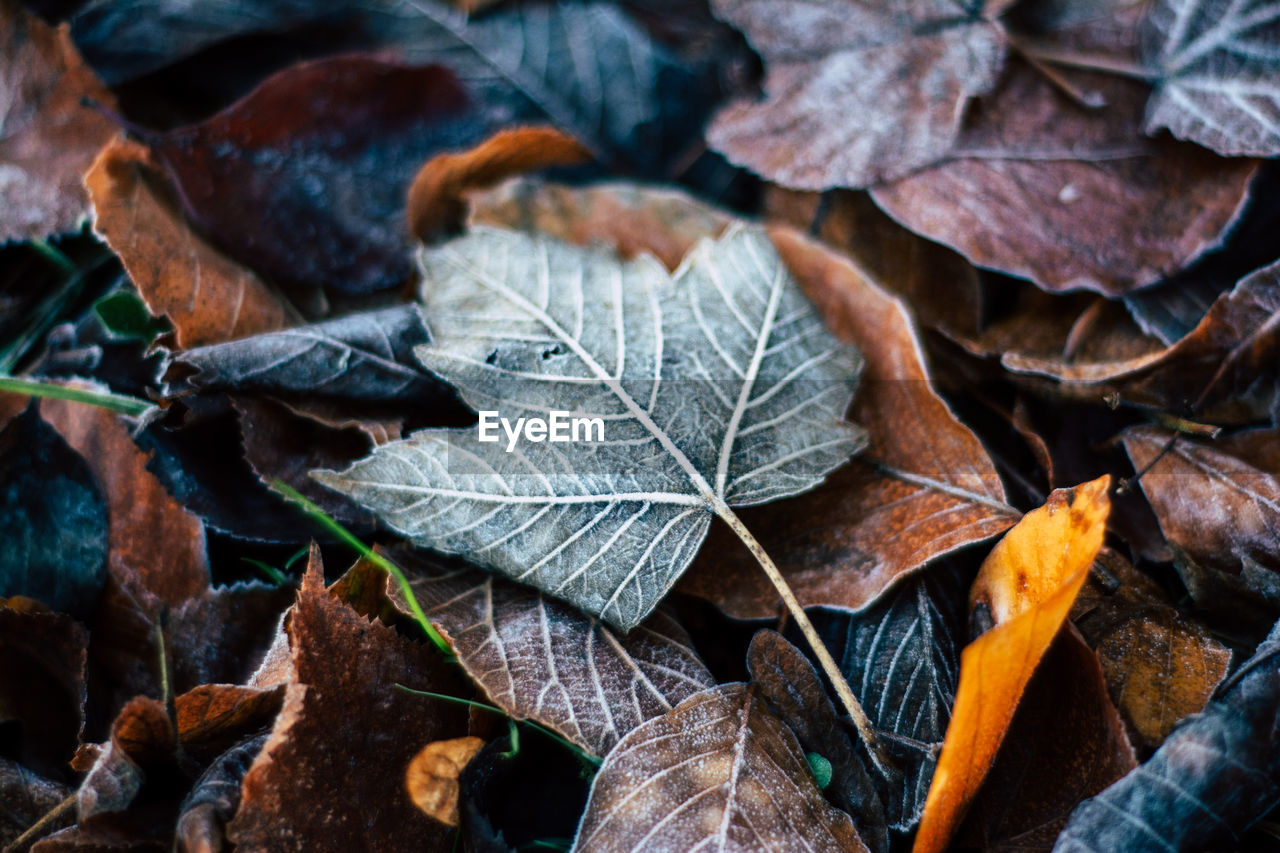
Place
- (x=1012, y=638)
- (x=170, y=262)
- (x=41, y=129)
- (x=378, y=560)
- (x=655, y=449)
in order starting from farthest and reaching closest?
(x=41, y=129)
(x=170, y=262)
(x=655, y=449)
(x=378, y=560)
(x=1012, y=638)

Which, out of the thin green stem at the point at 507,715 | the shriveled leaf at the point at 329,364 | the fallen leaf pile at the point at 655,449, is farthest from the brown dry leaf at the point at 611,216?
the thin green stem at the point at 507,715

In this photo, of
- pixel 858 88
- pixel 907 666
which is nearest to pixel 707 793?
pixel 907 666

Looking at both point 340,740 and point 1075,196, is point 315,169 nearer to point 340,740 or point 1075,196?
point 340,740

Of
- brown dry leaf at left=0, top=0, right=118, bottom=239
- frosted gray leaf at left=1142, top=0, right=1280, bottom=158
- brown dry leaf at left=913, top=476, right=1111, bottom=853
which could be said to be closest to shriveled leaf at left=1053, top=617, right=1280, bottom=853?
brown dry leaf at left=913, top=476, right=1111, bottom=853

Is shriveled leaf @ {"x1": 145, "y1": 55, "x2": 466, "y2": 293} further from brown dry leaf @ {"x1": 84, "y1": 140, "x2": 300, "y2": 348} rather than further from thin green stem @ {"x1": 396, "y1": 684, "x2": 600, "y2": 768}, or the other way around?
thin green stem @ {"x1": 396, "y1": 684, "x2": 600, "y2": 768}

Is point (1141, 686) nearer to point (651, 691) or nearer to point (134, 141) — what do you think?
point (651, 691)

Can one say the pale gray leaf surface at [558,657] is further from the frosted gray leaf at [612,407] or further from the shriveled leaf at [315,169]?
the shriveled leaf at [315,169]
